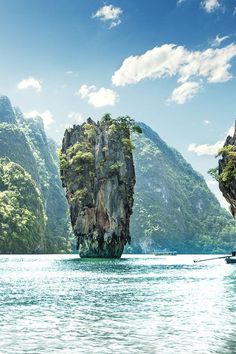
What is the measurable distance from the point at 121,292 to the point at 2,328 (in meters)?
15.5

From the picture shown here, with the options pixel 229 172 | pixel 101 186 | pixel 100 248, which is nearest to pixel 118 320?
pixel 229 172

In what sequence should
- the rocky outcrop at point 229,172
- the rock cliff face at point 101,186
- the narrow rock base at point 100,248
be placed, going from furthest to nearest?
the narrow rock base at point 100,248
the rock cliff face at point 101,186
the rocky outcrop at point 229,172

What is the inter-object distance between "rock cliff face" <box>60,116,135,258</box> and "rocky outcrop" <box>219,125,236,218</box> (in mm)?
23625

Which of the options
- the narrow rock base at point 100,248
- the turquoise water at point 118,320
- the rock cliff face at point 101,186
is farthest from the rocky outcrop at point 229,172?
the turquoise water at point 118,320

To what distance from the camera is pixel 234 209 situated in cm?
8475

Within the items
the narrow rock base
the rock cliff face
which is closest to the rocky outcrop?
the rock cliff face

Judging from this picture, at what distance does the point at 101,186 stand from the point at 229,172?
29.6 metres

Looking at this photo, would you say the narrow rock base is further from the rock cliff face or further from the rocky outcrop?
the rocky outcrop

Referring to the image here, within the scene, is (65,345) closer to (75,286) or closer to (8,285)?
(75,286)

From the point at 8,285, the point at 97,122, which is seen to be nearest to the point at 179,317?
the point at 8,285

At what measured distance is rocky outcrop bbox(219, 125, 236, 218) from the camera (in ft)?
261

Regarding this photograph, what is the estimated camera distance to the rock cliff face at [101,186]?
3900 inches

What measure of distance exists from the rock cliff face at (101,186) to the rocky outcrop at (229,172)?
23.6 metres

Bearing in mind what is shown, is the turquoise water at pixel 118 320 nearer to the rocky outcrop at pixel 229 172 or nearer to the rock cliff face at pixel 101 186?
the rocky outcrop at pixel 229 172
